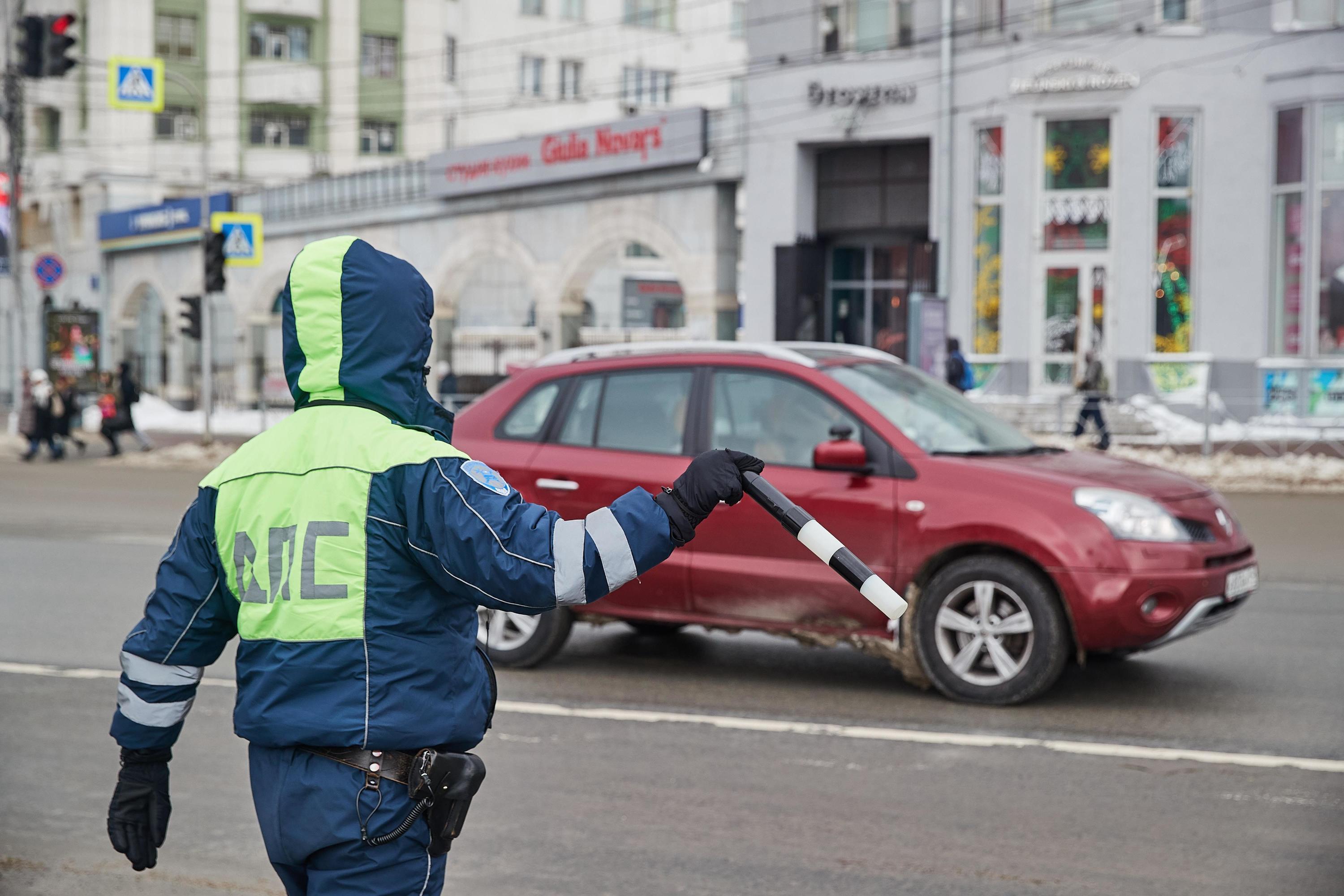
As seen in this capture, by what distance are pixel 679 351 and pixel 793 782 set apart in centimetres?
281

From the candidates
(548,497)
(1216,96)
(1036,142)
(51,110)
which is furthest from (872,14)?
(51,110)

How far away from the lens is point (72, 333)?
39.8 meters

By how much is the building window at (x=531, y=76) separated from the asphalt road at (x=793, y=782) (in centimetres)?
5401

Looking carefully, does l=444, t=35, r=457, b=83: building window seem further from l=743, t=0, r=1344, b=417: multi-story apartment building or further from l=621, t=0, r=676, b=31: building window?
l=743, t=0, r=1344, b=417: multi-story apartment building

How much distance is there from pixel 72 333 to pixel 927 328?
24834 millimetres

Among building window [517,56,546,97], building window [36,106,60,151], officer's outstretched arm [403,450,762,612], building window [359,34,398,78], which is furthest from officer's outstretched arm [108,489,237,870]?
building window [517,56,546,97]

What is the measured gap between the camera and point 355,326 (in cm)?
284

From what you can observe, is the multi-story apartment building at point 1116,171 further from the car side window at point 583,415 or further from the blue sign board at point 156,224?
the blue sign board at point 156,224

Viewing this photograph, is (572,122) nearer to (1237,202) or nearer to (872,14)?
(872,14)

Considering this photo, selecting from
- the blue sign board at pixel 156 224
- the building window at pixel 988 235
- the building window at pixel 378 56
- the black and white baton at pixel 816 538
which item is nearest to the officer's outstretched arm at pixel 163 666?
the black and white baton at pixel 816 538

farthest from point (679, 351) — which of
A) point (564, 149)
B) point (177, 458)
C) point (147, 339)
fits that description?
point (147, 339)

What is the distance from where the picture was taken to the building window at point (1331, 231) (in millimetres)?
26766

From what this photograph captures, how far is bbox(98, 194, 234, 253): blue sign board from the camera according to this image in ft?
160

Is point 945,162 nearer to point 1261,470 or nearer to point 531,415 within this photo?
point 1261,470
